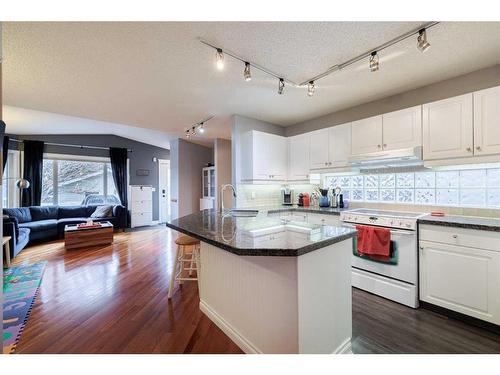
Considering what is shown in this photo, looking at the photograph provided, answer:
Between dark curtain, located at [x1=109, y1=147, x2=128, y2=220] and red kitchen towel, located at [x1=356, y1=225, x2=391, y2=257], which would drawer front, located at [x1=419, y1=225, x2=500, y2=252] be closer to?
red kitchen towel, located at [x1=356, y1=225, x2=391, y2=257]

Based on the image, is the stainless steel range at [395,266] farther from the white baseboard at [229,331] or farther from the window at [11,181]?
the window at [11,181]

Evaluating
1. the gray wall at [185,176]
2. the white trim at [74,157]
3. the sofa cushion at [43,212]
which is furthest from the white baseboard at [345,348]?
the white trim at [74,157]

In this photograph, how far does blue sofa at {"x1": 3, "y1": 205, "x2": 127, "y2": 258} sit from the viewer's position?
3648 millimetres

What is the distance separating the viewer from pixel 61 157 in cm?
586

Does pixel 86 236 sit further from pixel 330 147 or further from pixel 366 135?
pixel 366 135

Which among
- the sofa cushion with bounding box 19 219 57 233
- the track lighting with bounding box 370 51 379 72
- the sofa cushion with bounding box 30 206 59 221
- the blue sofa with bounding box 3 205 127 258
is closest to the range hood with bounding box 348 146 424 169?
the track lighting with bounding box 370 51 379 72

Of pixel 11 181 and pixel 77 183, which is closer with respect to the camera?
pixel 11 181

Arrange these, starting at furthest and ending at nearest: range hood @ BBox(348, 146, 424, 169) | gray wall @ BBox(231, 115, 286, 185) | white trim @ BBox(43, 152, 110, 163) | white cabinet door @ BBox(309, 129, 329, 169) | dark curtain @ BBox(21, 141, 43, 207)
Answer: white trim @ BBox(43, 152, 110, 163) < dark curtain @ BBox(21, 141, 43, 207) < gray wall @ BBox(231, 115, 286, 185) < white cabinet door @ BBox(309, 129, 329, 169) < range hood @ BBox(348, 146, 424, 169)

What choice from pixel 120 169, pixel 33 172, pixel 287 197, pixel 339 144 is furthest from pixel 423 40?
pixel 33 172

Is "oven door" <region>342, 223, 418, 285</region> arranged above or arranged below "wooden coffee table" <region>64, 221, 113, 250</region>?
above

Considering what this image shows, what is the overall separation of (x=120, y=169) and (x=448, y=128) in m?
7.31

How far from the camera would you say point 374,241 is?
2.35 m
